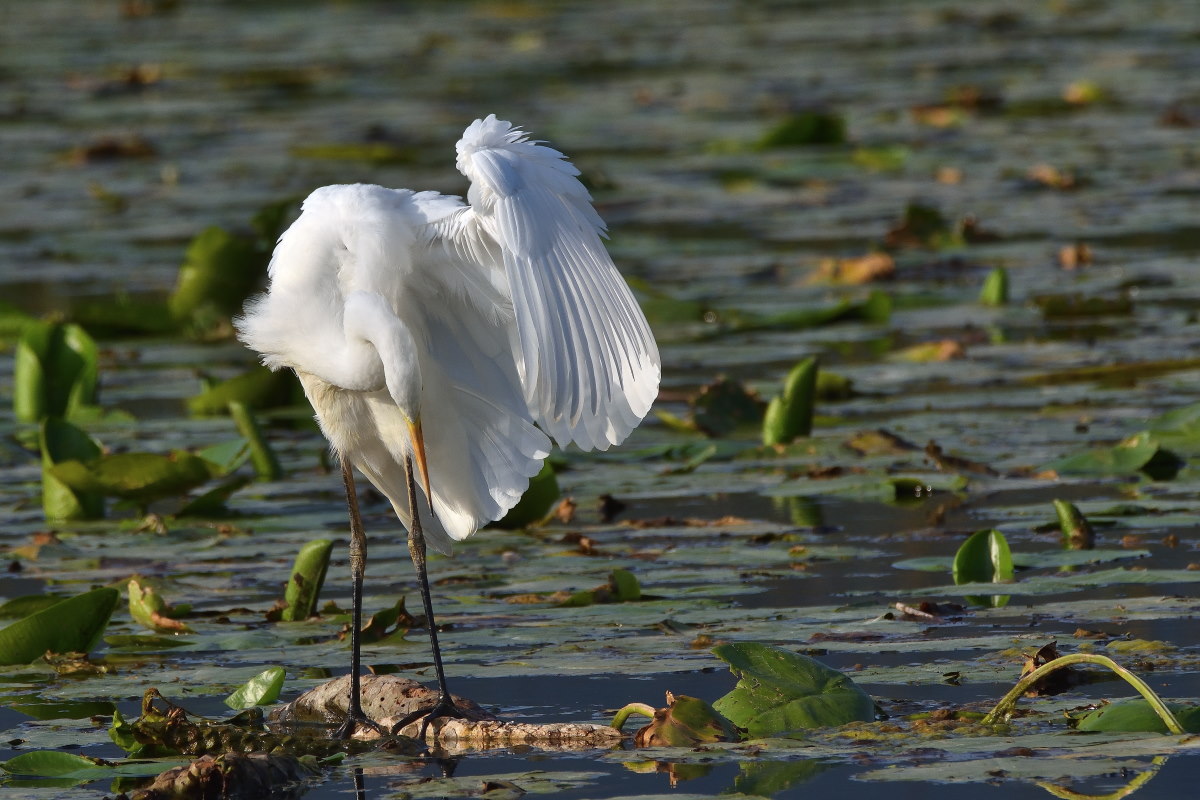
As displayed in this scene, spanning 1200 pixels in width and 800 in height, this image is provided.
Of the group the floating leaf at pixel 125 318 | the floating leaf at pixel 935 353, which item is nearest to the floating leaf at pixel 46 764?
the floating leaf at pixel 935 353

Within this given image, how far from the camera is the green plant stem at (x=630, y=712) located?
3.55 m

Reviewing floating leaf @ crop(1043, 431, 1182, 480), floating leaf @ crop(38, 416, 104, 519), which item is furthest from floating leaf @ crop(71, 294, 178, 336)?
floating leaf @ crop(1043, 431, 1182, 480)

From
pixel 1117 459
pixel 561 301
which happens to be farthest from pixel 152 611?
pixel 1117 459

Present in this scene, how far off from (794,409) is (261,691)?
2.44m

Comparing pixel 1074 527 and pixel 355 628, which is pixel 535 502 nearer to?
pixel 355 628

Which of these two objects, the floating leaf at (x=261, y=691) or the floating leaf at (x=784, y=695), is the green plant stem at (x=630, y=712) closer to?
the floating leaf at (x=784, y=695)

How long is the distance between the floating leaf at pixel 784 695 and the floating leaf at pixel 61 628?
57.1 inches

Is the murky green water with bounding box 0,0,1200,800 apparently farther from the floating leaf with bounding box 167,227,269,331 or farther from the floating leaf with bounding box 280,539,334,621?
the floating leaf with bounding box 167,227,269,331

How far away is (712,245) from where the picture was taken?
9742mm

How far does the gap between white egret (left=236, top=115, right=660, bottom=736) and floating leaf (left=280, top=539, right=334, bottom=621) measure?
9 centimetres

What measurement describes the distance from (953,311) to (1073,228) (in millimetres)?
1878

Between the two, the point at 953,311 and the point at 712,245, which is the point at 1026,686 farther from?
the point at 712,245

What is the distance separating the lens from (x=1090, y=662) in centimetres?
336

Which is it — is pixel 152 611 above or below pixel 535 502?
below
